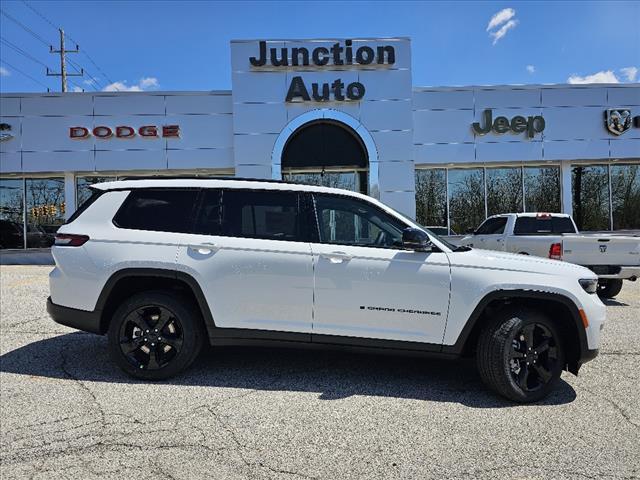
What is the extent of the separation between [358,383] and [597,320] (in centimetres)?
216

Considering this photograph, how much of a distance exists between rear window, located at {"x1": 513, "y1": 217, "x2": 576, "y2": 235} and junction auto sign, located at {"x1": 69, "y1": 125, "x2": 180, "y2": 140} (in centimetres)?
1110

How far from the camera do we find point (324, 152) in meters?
15.3

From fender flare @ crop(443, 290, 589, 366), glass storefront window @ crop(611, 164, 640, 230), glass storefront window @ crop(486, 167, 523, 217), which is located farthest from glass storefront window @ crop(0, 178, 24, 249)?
glass storefront window @ crop(611, 164, 640, 230)

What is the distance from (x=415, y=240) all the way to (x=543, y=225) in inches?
271

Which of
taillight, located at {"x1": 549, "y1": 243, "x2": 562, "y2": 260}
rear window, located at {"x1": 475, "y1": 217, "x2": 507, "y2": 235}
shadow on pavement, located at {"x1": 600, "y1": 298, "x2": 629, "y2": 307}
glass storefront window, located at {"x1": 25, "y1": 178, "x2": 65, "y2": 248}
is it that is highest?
glass storefront window, located at {"x1": 25, "y1": 178, "x2": 65, "y2": 248}

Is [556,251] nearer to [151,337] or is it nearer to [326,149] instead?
[151,337]

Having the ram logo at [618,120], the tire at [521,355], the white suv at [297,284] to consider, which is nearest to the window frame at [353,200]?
the white suv at [297,284]

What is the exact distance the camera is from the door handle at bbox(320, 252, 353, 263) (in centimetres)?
409

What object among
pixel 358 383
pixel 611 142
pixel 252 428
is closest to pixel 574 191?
pixel 611 142

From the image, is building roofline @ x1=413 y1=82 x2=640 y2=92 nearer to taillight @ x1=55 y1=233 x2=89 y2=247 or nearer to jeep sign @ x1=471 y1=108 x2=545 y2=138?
jeep sign @ x1=471 y1=108 x2=545 y2=138

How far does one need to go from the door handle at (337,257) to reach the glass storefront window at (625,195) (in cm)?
1702

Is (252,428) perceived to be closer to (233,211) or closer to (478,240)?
(233,211)

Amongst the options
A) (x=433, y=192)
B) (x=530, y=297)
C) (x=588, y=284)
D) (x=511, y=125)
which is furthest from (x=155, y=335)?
(x=511, y=125)

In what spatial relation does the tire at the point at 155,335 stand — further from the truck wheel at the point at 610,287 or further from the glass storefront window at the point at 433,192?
the glass storefront window at the point at 433,192
